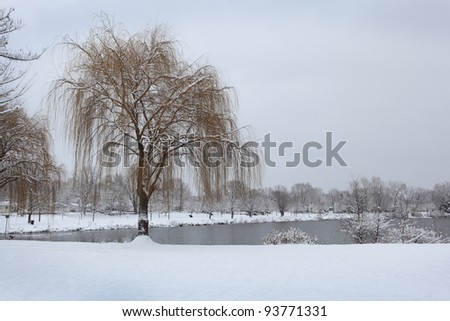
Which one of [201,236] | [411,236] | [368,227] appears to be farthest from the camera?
[201,236]

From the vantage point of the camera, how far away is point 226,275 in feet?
24.3

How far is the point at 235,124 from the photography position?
39.5 feet

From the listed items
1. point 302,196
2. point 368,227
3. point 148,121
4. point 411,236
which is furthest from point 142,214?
point 302,196

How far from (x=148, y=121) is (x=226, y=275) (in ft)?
18.1

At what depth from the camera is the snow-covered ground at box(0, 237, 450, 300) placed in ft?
21.6

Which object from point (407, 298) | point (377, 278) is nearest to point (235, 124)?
point (377, 278)

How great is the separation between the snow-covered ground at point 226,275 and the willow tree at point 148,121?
291 cm

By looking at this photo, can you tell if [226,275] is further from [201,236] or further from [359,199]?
[201,236]

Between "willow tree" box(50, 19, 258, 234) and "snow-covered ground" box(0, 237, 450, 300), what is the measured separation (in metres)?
2.91

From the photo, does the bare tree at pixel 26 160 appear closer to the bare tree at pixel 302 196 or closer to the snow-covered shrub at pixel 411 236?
the snow-covered shrub at pixel 411 236

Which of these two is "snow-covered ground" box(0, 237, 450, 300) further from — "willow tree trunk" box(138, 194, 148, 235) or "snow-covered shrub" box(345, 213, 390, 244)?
"snow-covered shrub" box(345, 213, 390, 244)

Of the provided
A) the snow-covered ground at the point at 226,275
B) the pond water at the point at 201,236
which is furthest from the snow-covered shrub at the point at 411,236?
the snow-covered ground at the point at 226,275

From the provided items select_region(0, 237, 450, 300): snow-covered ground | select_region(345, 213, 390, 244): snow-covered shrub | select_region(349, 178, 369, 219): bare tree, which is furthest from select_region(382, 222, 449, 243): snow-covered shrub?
select_region(0, 237, 450, 300): snow-covered ground
